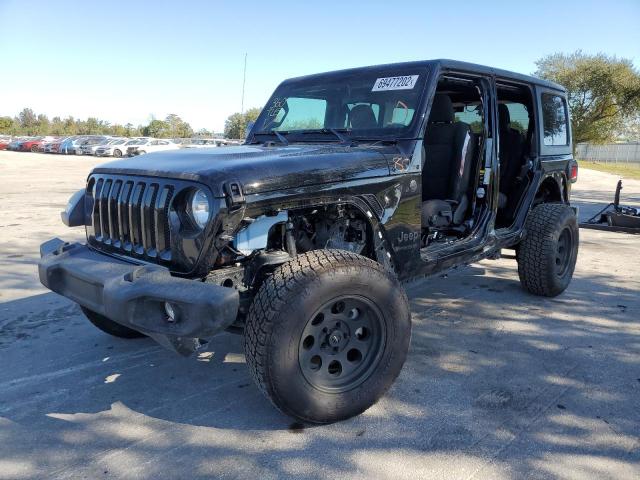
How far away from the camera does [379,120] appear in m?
3.74

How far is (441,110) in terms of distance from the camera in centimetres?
441

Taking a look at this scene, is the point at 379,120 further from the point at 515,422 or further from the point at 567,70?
the point at 567,70

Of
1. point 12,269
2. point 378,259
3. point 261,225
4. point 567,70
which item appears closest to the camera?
point 261,225

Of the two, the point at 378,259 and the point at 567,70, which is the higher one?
the point at 567,70

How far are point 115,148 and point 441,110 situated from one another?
35.9 meters

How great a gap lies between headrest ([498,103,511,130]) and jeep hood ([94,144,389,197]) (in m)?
2.47

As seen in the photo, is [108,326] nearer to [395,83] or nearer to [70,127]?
[395,83]

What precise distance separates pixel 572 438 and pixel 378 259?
4.68ft

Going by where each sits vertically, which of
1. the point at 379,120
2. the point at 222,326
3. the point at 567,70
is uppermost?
the point at 567,70

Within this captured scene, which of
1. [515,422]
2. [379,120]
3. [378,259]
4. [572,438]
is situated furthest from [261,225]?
[572,438]

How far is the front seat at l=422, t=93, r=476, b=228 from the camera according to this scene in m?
4.38

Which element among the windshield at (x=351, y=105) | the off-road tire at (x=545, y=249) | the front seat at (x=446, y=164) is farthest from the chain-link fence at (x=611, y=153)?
the windshield at (x=351, y=105)

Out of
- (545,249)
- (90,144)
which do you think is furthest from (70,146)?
(545,249)

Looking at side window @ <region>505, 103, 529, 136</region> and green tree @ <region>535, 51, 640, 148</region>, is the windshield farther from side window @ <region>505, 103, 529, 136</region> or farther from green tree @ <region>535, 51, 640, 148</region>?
green tree @ <region>535, 51, 640, 148</region>
